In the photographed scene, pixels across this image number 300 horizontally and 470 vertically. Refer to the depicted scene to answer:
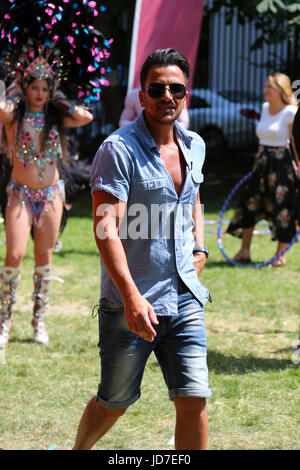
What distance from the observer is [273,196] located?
936cm

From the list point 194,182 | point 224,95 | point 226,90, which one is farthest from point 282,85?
point 226,90

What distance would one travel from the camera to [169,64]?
11.1 feet

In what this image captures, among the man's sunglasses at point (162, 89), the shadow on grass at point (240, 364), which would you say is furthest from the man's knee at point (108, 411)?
the shadow on grass at point (240, 364)

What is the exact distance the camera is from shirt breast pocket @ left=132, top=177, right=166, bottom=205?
3.29 m

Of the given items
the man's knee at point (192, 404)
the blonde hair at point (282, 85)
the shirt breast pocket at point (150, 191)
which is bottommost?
the man's knee at point (192, 404)

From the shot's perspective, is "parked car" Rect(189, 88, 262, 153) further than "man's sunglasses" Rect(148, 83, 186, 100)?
Yes

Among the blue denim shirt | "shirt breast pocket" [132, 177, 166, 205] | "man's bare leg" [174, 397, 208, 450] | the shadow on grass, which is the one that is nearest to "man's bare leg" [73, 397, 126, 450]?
"man's bare leg" [174, 397, 208, 450]

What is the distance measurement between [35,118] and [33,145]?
0.22m

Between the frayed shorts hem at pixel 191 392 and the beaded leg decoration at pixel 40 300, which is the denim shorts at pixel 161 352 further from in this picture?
the beaded leg decoration at pixel 40 300

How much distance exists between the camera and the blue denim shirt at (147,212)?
3246 millimetres

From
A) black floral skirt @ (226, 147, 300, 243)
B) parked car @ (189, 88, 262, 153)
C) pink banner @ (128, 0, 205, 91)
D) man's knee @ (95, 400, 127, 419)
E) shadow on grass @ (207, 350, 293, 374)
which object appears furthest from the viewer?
parked car @ (189, 88, 262, 153)

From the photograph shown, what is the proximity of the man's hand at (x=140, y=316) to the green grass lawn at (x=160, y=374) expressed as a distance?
133cm

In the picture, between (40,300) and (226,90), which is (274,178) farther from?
(226,90)

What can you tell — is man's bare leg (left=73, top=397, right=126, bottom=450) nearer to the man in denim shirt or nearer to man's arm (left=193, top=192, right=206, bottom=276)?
the man in denim shirt
